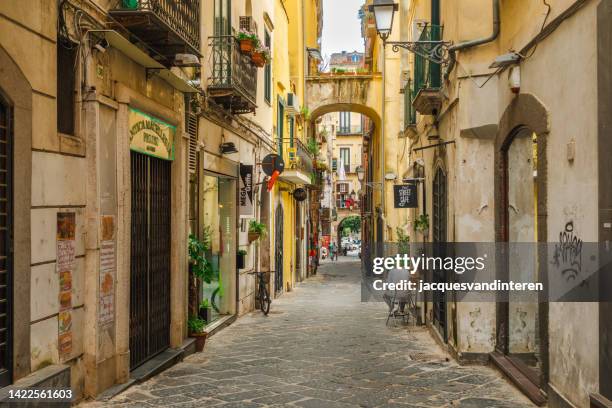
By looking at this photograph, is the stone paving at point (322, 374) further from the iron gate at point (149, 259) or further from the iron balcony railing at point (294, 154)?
the iron balcony railing at point (294, 154)

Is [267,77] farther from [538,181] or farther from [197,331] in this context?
[538,181]

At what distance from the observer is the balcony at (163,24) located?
7.04 metres

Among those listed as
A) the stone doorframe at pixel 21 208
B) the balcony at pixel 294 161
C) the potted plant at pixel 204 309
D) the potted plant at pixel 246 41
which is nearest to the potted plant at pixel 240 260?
the potted plant at pixel 204 309

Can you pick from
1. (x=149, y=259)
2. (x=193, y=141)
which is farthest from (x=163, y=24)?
(x=193, y=141)

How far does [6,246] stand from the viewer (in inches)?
210

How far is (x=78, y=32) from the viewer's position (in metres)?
6.42

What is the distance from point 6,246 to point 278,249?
1540 cm

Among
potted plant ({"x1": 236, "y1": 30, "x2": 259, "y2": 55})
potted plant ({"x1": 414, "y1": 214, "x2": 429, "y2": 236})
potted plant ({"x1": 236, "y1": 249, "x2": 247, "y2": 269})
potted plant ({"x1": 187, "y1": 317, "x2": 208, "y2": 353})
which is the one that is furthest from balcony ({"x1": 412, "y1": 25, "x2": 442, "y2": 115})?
potted plant ({"x1": 187, "y1": 317, "x2": 208, "y2": 353})

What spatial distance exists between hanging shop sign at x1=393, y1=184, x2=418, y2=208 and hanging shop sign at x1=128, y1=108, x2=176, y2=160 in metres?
6.40

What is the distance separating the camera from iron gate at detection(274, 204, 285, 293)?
65.3ft

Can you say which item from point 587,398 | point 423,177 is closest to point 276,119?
point 423,177

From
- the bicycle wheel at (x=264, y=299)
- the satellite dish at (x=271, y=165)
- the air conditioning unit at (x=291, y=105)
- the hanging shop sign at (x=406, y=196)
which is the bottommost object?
the bicycle wheel at (x=264, y=299)

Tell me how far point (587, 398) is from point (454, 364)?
3.65 metres

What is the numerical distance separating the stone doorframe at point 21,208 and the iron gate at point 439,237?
665cm
